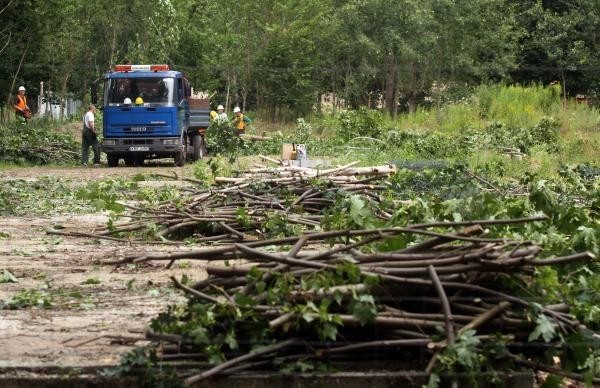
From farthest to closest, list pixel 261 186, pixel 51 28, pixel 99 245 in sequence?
pixel 51 28
pixel 261 186
pixel 99 245

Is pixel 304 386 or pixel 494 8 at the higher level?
pixel 494 8

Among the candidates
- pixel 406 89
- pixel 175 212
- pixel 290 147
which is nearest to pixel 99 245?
pixel 175 212

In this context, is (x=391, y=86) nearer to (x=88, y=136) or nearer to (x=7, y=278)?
(x=88, y=136)

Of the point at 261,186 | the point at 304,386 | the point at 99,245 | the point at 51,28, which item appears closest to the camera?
the point at 304,386

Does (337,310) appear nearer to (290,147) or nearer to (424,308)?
(424,308)

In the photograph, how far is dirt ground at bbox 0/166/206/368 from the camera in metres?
6.93

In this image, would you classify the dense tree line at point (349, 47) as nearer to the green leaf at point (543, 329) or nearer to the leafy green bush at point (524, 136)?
the leafy green bush at point (524, 136)

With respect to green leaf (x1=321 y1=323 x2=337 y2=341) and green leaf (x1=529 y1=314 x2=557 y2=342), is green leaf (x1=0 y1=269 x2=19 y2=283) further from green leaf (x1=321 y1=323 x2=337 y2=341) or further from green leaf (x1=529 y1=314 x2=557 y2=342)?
green leaf (x1=529 y1=314 x2=557 y2=342)

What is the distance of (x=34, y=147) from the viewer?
1261 inches

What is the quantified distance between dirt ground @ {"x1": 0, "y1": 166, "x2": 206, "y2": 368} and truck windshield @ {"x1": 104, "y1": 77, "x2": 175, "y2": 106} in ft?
57.9

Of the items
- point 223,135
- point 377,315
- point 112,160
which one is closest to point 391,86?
point 223,135

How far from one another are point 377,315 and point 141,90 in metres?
26.6

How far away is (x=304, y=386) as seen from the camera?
6.18m

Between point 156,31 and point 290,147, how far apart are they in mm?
25873
